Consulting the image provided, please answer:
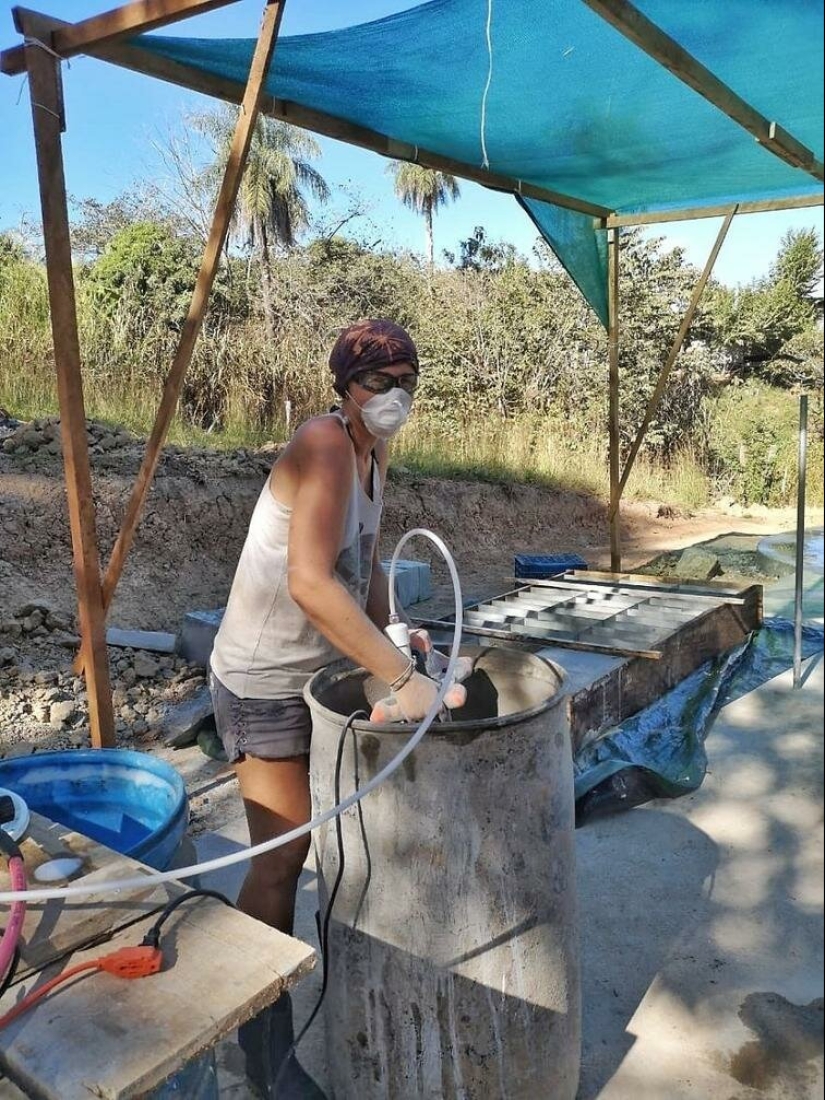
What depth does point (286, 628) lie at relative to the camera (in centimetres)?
191

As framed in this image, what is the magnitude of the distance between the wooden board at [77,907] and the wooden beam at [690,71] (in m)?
2.01

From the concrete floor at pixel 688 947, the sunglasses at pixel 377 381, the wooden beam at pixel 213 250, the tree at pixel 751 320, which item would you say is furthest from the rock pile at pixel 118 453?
the tree at pixel 751 320

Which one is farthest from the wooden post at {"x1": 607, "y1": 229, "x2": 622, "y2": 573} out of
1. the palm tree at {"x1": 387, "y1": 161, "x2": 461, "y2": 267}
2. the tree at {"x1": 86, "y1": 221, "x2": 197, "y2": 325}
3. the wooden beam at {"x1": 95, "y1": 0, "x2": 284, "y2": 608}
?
the palm tree at {"x1": 387, "y1": 161, "x2": 461, "y2": 267}

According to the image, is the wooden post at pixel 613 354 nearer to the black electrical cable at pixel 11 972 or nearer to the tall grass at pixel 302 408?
the tall grass at pixel 302 408

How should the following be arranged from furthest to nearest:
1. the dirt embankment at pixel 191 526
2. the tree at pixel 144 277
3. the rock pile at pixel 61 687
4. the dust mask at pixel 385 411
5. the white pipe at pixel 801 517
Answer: the tree at pixel 144 277 < the dirt embankment at pixel 191 526 < the rock pile at pixel 61 687 < the dust mask at pixel 385 411 < the white pipe at pixel 801 517

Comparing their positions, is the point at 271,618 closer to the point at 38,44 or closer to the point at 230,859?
the point at 230,859

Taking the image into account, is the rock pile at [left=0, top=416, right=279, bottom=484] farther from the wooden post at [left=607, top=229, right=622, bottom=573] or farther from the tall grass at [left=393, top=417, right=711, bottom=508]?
the wooden post at [left=607, top=229, right=622, bottom=573]

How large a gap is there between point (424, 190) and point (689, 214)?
2141 cm

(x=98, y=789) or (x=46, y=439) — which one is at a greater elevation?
(x=46, y=439)

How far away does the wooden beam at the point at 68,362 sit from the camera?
286 cm

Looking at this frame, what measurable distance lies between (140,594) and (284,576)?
465 cm

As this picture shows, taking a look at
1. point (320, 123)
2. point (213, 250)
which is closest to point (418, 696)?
point (213, 250)

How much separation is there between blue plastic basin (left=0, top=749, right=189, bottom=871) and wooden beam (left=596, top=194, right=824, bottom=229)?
5249 mm

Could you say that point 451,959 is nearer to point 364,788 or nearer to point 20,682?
point 364,788
